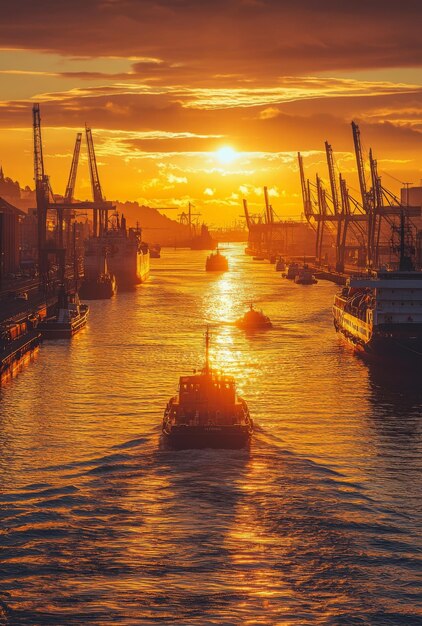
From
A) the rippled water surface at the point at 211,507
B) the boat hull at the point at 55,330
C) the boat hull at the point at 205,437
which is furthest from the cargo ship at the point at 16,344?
the boat hull at the point at 205,437

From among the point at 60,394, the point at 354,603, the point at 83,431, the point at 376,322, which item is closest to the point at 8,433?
the point at 83,431

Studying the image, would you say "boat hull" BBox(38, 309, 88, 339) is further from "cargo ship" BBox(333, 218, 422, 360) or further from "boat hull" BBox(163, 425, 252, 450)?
"boat hull" BBox(163, 425, 252, 450)

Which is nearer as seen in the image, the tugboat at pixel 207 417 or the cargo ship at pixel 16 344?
the tugboat at pixel 207 417

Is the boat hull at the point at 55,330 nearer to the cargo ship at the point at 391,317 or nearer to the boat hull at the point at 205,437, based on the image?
the cargo ship at the point at 391,317

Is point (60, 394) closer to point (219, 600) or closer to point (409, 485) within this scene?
point (409, 485)

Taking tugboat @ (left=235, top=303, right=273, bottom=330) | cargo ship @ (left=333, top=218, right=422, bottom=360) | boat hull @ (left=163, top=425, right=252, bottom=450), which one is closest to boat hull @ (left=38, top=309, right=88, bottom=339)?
tugboat @ (left=235, top=303, right=273, bottom=330)

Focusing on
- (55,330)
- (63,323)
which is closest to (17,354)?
(55,330)
